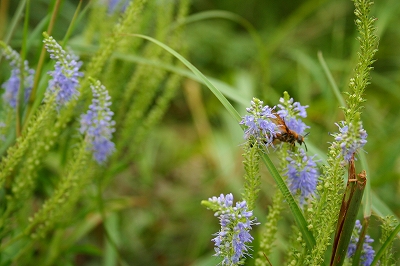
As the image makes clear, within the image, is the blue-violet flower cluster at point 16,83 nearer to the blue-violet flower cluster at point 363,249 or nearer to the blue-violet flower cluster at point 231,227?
the blue-violet flower cluster at point 231,227

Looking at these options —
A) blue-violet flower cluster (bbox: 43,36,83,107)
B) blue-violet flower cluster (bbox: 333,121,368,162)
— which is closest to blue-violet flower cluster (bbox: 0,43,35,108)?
blue-violet flower cluster (bbox: 43,36,83,107)

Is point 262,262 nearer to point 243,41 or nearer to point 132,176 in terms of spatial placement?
point 132,176

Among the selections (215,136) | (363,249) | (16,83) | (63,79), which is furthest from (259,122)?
(215,136)

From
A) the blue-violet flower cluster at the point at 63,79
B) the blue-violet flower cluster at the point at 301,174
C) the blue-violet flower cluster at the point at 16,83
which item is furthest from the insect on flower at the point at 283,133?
the blue-violet flower cluster at the point at 16,83

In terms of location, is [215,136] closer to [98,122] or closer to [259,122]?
[98,122]

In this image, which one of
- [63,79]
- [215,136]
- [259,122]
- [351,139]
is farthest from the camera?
[215,136]

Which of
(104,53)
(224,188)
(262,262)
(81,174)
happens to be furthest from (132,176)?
(262,262)

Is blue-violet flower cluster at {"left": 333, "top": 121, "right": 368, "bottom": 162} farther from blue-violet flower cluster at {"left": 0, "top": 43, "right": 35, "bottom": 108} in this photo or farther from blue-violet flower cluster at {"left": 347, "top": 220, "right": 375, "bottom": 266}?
blue-violet flower cluster at {"left": 0, "top": 43, "right": 35, "bottom": 108}
